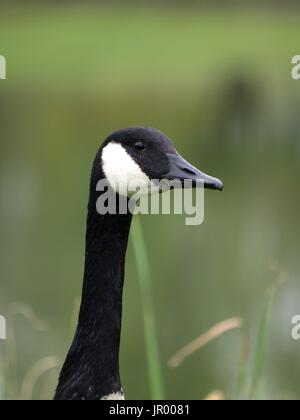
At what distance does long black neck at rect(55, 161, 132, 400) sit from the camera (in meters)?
3.12

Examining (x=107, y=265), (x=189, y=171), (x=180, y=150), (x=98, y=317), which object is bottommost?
(x=98, y=317)

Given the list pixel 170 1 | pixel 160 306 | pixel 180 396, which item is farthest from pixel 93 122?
pixel 170 1

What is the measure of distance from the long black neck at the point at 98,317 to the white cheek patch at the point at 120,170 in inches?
2.4

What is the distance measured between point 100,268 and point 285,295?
3.76 meters

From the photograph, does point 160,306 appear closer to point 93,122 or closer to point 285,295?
point 285,295

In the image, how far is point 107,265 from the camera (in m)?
3.22

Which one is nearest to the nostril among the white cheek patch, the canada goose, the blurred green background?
the canada goose

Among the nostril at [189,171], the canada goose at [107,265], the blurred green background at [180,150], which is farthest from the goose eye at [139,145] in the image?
the blurred green background at [180,150]

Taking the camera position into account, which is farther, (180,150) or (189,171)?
(180,150)

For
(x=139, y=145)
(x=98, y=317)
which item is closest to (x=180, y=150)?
(x=139, y=145)

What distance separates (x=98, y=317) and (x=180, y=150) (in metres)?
7.40

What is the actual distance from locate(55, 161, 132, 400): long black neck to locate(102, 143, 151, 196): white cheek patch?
61 mm

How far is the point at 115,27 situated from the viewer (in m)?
18.4

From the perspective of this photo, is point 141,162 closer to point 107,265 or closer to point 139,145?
point 139,145
